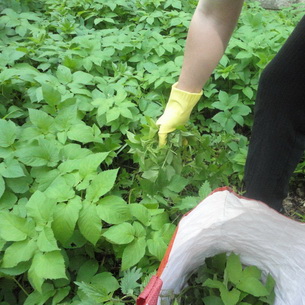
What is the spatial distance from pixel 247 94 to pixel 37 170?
3.85 ft

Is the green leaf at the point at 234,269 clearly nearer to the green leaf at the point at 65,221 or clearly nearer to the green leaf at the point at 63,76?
the green leaf at the point at 65,221

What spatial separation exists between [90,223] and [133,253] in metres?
0.17

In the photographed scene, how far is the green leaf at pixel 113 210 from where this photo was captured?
112 centimetres

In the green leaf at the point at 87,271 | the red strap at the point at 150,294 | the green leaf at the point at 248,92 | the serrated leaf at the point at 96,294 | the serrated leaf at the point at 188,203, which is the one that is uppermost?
the green leaf at the point at 248,92

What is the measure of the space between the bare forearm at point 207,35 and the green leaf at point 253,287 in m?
0.78

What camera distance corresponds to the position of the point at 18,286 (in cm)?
130

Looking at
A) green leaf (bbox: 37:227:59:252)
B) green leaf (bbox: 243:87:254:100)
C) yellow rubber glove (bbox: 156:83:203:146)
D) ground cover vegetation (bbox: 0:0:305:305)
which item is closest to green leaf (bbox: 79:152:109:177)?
ground cover vegetation (bbox: 0:0:305:305)

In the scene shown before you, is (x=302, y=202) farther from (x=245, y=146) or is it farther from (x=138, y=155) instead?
(x=138, y=155)

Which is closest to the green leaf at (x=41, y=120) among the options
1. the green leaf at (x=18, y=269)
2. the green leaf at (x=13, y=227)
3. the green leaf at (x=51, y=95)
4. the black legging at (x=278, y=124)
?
the green leaf at (x=51, y=95)

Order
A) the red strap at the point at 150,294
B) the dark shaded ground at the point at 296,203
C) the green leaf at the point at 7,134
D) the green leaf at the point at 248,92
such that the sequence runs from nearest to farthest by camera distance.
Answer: the red strap at the point at 150,294 → the green leaf at the point at 7,134 → the dark shaded ground at the point at 296,203 → the green leaf at the point at 248,92

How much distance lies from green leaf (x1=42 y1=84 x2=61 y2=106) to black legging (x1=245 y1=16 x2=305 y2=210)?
0.83 meters

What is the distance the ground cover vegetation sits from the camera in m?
1.11

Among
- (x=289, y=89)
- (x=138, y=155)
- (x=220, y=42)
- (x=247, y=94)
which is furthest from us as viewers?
(x=247, y=94)

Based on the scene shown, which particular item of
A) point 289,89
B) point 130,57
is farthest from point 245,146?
point 130,57
